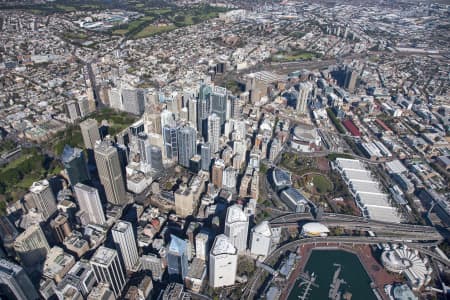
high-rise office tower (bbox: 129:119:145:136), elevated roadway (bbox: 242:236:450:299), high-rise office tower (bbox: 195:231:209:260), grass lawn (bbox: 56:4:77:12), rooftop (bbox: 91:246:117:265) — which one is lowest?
elevated roadway (bbox: 242:236:450:299)

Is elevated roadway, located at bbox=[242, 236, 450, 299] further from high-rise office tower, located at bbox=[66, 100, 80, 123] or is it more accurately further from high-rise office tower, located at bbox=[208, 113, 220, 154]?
high-rise office tower, located at bbox=[66, 100, 80, 123]

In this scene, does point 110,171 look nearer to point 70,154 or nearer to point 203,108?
point 70,154

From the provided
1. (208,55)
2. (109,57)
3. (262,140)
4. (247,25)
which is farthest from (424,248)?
(247,25)

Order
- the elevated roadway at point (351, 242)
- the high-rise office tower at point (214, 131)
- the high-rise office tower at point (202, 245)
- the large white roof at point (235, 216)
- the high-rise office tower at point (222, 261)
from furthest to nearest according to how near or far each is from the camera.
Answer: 1. the high-rise office tower at point (214, 131)
2. the elevated roadway at point (351, 242)
3. the high-rise office tower at point (202, 245)
4. the large white roof at point (235, 216)
5. the high-rise office tower at point (222, 261)

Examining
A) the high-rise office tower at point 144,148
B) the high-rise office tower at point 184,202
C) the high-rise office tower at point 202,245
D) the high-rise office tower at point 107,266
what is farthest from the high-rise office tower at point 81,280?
the high-rise office tower at point 144,148

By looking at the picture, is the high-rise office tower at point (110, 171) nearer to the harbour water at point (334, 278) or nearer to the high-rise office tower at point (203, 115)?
the high-rise office tower at point (203, 115)

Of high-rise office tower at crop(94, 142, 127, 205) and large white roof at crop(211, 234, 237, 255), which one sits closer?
large white roof at crop(211, 234, 237, 255)

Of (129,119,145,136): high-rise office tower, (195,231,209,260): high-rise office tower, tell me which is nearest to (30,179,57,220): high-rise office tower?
(129,119,145,136): high-rise office tower
